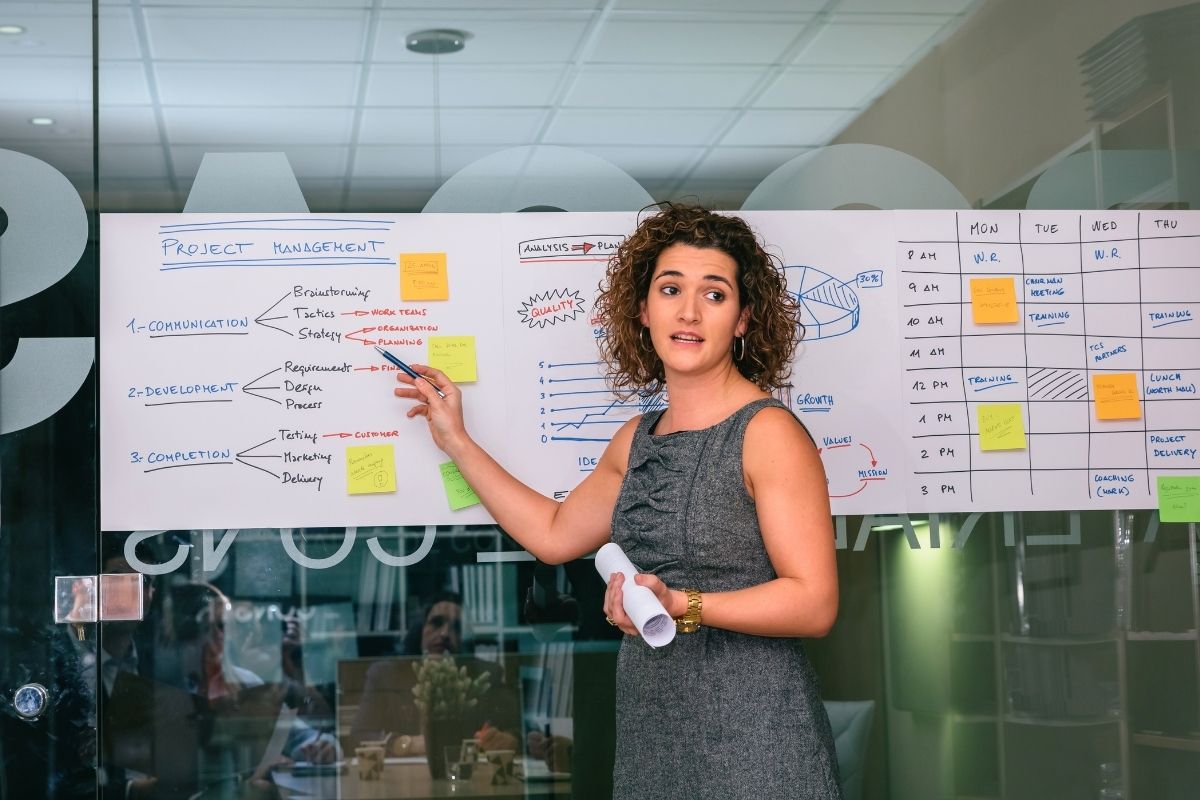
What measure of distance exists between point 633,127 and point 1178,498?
1376mm

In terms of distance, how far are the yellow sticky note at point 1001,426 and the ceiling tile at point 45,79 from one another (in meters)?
1.90

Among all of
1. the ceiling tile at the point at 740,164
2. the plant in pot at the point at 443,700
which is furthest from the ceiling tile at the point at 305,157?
the plant in pot at the point at 443,700

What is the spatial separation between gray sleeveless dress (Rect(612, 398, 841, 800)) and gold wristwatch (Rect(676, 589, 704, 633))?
0.12m

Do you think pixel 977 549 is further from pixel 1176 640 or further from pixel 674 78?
pixel 674 78

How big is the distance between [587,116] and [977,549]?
120 centimetres

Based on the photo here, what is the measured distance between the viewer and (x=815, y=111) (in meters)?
2.87

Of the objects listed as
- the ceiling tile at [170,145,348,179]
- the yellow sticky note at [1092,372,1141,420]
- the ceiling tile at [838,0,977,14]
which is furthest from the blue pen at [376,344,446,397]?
the yellow sticky note at [1092,372,1141,420]

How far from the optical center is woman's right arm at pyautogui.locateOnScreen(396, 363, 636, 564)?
2396mm

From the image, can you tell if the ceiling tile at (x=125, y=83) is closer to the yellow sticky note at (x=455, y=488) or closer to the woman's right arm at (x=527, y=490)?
the woman's right arm at (x=527, y=490)

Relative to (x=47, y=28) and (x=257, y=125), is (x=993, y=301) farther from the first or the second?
(x=47, y=28)

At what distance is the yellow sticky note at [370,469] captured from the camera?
263 cm

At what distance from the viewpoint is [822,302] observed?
2775mm

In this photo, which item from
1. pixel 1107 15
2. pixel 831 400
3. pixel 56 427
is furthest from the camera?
pixel 1107 15

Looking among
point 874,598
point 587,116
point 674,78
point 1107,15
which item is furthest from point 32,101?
point 1107,15
